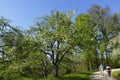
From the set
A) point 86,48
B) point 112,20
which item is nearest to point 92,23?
point 112,20

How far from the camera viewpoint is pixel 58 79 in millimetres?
28375

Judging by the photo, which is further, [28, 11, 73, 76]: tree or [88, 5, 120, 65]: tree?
[88, 5, 120, 65]: tree

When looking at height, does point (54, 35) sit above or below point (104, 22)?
below

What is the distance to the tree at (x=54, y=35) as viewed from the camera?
32.4m

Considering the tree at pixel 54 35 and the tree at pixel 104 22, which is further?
the tree at pixel 104 22

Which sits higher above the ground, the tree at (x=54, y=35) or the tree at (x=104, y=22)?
the tree at (x=104, y=22)

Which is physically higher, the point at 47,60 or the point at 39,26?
the point at 39,26

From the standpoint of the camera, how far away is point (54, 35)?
32469 millimetres

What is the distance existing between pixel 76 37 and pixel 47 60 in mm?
12286

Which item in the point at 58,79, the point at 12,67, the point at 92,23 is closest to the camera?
the point at 58,79

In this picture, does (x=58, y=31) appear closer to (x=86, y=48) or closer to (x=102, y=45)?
(x=86, y=48)

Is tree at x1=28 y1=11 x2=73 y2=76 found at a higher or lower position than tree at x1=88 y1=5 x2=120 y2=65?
lower

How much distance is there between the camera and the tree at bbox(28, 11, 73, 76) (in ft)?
106

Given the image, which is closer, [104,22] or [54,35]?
[54,35]
